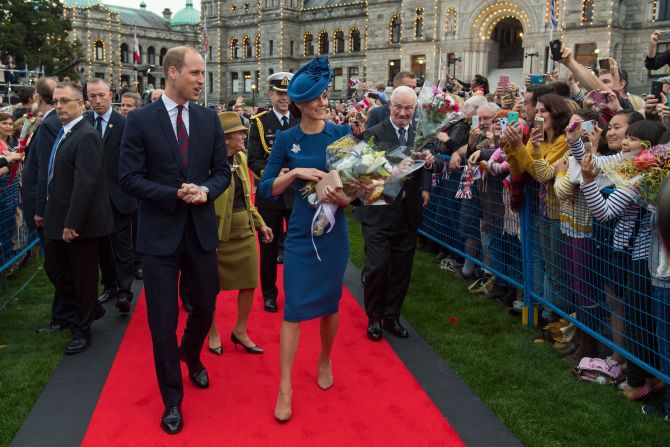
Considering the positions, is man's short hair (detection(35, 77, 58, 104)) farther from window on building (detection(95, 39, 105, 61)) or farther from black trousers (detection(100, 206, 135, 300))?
window on building (detection(95, 39, 105, 61))

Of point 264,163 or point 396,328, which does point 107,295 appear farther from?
point 396,328

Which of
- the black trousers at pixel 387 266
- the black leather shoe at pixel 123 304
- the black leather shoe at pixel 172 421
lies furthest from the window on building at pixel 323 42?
the black leather shoe at pixel 172 421

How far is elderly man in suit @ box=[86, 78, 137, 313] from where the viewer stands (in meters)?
6.21

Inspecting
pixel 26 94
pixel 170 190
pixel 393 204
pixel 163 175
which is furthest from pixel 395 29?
pixel 170 190

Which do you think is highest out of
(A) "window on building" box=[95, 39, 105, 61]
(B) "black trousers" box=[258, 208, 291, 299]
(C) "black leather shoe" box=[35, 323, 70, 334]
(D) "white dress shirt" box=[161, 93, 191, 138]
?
(A) "window on building" box=[95, 39, 105, 61]

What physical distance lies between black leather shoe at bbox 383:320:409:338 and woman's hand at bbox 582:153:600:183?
222cm

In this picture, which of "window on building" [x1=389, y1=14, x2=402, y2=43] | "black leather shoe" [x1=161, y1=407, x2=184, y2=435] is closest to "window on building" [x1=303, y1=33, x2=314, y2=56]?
"window on building" [x1=389, y1=14, x2=402, y2=43]

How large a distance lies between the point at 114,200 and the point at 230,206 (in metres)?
1.99

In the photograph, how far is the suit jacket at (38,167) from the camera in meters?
5.44

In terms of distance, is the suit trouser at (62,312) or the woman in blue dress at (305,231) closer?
the woman in blue dress at (305,231)

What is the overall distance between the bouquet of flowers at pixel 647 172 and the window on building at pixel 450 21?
43135 millimetres

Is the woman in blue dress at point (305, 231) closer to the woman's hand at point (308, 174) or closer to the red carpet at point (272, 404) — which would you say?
the woman's hand at point (308, 174)

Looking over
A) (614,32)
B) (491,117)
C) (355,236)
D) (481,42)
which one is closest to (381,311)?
(491,117)

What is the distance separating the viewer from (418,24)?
156 ft
